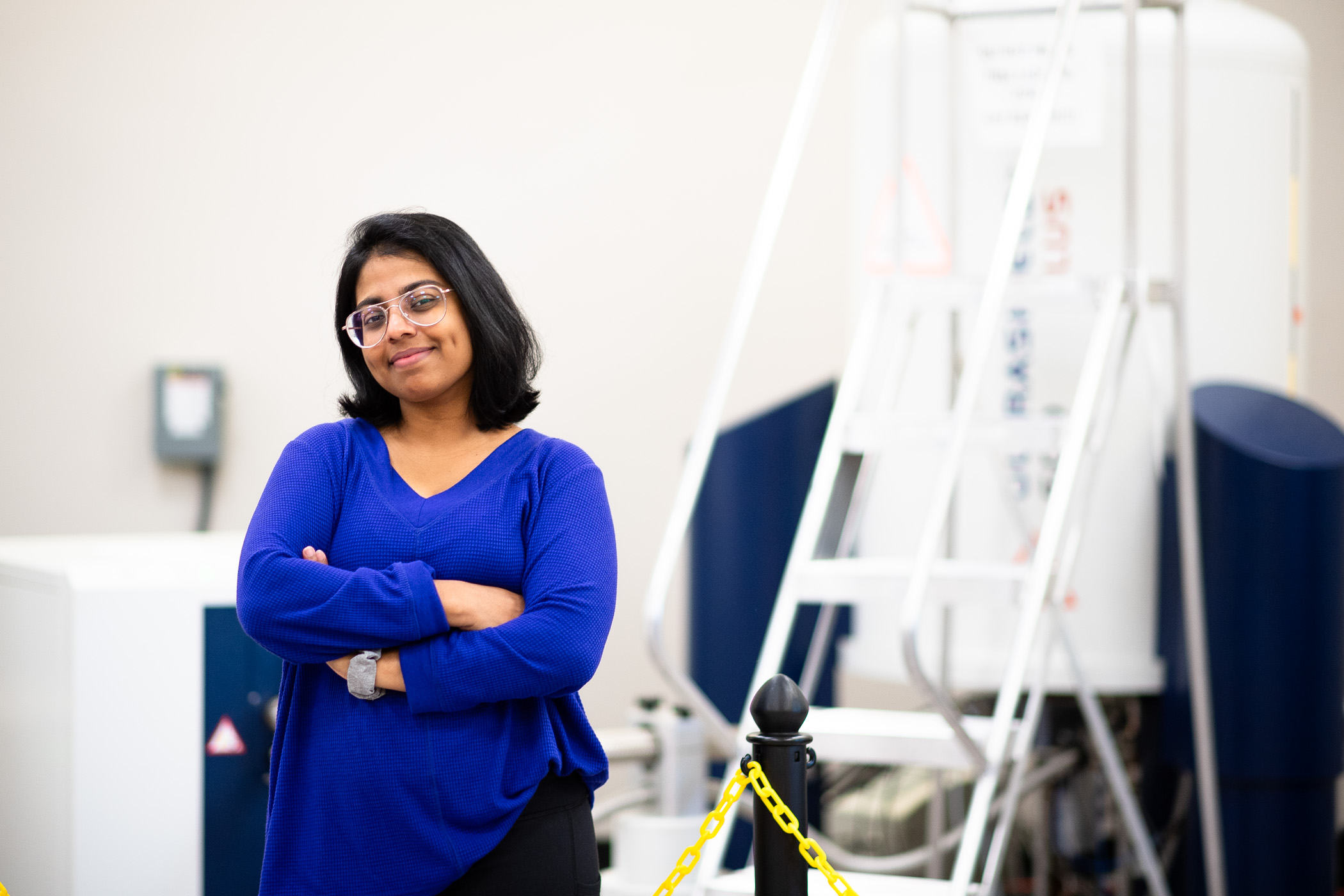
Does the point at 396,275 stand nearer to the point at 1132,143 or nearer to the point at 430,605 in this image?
the point at 430,605

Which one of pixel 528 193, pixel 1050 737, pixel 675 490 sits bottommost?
pixel 1050 737

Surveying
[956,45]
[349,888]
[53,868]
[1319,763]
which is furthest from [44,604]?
[1319,763]

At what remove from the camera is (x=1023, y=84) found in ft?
7.89

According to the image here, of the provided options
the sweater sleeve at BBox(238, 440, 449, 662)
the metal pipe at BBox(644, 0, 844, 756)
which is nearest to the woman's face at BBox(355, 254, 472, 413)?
the sweater sleeve at BBox(238, 440, 449, 662)

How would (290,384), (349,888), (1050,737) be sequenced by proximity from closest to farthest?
(349,888) → (1050,737) → (290,384)

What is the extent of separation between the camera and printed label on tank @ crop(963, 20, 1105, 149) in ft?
7.71

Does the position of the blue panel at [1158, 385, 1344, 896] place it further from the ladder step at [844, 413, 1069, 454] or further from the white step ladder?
the ladder step at [844, 413, 1069, 454]

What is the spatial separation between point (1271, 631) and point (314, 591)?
192 cm

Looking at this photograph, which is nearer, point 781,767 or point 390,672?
point 390,672

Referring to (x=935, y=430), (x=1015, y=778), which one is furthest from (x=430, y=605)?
(x=1015, y=778)

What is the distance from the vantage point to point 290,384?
3.12 meters

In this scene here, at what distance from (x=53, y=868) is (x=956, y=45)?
80.5 inches

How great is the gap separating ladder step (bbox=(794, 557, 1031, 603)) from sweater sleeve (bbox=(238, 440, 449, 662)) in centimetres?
92

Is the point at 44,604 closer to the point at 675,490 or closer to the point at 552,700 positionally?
the point at 552,700
